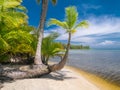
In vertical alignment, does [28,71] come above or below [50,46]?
below

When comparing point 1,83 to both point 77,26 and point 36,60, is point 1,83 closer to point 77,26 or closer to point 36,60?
point 36,60

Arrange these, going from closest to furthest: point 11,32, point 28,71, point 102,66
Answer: point 11,32 → point 28,71 → point 102,66

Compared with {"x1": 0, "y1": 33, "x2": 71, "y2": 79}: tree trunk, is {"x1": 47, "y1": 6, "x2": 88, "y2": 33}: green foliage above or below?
above

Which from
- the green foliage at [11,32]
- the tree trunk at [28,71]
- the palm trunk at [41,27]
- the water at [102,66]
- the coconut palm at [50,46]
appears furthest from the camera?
the water at [102,66]

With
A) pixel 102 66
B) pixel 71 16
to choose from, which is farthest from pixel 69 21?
pixel 102 66

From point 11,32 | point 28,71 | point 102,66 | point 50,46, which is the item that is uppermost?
point 11,32

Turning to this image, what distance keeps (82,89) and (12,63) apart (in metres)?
11.6

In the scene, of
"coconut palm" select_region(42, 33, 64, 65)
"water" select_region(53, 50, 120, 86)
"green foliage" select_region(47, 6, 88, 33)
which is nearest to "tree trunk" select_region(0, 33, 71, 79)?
"green foliage" select_region(47, 6, 88, 33)

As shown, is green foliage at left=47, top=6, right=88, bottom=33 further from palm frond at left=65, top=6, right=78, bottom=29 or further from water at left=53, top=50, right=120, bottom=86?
water at left=53, top=50, right=120, bottom=86

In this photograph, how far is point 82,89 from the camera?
62.2 feet

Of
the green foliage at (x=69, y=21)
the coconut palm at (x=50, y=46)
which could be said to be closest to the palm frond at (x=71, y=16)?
the green foliage at (x=69, y=21)

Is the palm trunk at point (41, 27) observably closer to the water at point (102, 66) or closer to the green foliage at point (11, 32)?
the green foliage at point (11, 32)

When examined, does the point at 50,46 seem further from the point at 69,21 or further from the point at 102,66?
the point at 102,66

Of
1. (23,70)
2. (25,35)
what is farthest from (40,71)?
(25,35)
